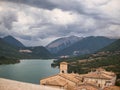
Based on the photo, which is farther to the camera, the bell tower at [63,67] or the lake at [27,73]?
the lake at [27,73]

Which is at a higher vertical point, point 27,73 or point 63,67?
point 63,67

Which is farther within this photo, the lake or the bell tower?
the lake

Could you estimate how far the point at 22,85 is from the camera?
488cm

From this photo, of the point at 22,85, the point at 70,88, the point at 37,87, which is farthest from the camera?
the point at 70,88

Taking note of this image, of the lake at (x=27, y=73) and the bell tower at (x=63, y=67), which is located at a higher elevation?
the bell tower at (x=63, y=67)

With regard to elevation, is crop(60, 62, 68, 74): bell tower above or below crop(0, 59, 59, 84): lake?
above

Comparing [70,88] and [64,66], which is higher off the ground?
[64,66]

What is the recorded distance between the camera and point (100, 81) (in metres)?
33.9

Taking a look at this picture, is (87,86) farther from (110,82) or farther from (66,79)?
(110,82)

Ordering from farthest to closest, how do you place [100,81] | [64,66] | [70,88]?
[100,81] < [64,66] < [70,88]

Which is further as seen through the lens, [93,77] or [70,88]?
[93,77]

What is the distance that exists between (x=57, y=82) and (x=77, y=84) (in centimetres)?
270

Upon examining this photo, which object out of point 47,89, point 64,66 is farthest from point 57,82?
point 47,89

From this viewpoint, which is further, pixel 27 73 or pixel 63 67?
pixel 27 73
